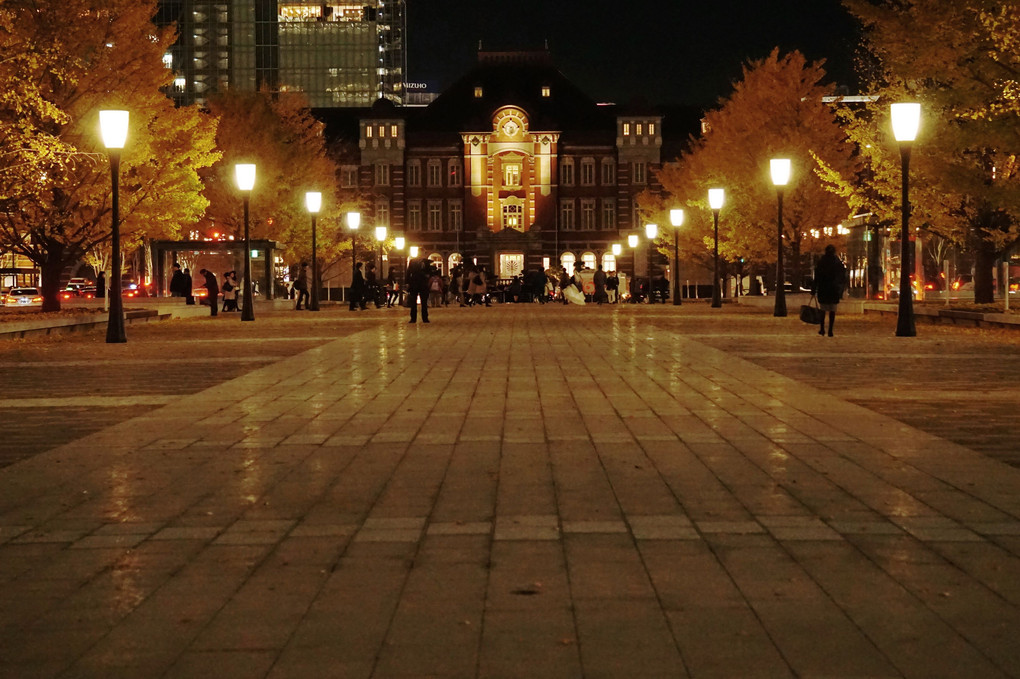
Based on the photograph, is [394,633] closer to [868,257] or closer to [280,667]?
[280,667]

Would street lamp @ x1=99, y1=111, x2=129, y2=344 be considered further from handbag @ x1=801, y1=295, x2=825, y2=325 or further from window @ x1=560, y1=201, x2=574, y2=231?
window @ x1=560, y1=201, x2=574, y2=231

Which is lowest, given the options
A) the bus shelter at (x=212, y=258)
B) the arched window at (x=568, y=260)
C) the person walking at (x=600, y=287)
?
the person walking at (x=600, y=287)

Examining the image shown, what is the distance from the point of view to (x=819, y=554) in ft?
21.6

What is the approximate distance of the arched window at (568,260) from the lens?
109 meters

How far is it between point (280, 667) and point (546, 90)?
11033 centimetres

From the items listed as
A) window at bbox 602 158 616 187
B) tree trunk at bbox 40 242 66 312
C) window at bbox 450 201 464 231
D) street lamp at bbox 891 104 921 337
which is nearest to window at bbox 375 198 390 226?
window at bbox 450 201 464 231

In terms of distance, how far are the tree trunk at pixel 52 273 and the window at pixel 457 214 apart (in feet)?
236

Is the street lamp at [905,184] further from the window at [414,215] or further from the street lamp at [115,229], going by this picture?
the window at [414,215]

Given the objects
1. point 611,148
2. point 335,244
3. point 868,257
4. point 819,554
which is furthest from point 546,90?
point 819,554

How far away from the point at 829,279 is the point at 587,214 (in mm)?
82706

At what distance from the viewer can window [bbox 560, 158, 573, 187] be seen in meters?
109

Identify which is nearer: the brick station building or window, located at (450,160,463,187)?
the brick station building

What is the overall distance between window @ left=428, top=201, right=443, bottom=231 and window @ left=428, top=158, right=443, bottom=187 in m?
1.46

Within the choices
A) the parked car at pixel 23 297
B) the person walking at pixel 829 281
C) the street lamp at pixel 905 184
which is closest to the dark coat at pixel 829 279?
the person walking at pixel 829 281
